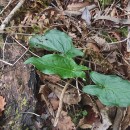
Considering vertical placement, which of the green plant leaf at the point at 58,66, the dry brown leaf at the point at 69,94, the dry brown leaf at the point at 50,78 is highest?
the green plant leaf at the point at 58,66

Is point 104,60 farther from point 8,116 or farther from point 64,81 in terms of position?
point 8,116

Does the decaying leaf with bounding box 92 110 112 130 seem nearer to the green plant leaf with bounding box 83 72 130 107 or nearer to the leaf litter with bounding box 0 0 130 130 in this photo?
the leaf litter with bounding box 0 0 130 130

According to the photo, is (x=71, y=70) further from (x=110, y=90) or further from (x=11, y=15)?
(x=11, y=15)

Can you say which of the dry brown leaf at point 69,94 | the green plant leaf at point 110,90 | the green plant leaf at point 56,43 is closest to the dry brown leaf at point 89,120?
the dry brown leaf at point 69,94

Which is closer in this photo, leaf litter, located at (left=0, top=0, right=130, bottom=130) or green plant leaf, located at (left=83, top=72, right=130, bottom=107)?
green plant leaf, located at (left=83, top=72, right=130, bottom=107)

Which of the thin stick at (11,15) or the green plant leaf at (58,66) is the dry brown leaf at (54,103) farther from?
the thin stick at (11,15)

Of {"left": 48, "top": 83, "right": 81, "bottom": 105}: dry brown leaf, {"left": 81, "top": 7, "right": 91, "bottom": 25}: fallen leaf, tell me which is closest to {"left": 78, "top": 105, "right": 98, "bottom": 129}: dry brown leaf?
{"left": 48, "top": 83, "right": 81, "bottom": 105}: dry brown leaf

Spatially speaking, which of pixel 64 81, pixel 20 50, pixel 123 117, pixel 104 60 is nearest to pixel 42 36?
pixel 20 50
